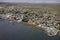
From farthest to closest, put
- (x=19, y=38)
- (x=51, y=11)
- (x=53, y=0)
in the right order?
1. (x=53, y=0)
2. (x=51, y=11)
3. (x=19, y=38)

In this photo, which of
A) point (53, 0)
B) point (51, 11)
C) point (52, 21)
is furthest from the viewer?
point (53, 0)

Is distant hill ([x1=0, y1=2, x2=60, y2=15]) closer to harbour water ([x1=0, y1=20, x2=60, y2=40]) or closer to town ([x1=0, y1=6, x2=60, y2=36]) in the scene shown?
town ([x1=0, y1=6, x2=60, y2=36])

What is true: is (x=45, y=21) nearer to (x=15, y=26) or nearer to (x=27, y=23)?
(x=27, y=23)

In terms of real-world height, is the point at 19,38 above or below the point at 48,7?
below

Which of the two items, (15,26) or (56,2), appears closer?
(15,26)

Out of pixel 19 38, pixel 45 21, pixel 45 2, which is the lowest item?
pixel 19 38

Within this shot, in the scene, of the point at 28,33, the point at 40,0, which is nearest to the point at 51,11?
the point at 40,0

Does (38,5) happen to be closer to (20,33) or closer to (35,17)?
(35,17)
